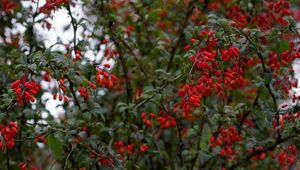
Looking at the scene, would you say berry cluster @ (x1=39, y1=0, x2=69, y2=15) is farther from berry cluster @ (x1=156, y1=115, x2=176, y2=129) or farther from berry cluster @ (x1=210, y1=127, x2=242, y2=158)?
berry cluster @ (x1=210, y1=127, x2=242, y2=158)

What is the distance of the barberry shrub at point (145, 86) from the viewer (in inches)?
123

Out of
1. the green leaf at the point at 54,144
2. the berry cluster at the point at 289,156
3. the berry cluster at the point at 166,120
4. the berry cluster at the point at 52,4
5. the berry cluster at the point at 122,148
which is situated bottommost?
the berry cluster at the point at 289,156

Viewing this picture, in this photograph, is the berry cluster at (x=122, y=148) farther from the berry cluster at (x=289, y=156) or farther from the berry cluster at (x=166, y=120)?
the berry cluster at (x=289, y=156)

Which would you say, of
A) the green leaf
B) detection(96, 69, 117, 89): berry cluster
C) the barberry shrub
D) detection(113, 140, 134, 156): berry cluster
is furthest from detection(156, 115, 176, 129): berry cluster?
the green leaf

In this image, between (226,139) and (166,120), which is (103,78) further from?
(226,139)

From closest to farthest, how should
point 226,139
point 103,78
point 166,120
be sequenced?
point 103,78 → point 166,120 → point 226,139

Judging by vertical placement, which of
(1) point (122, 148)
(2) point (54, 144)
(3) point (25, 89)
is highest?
(3) point (25, 89)

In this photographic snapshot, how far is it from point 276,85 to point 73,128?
1.52 meters

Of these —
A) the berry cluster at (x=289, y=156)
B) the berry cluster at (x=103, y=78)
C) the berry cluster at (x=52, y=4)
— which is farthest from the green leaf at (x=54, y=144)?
the berry cluster at (x=289, y=156)

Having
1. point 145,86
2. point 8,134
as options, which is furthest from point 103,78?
point 145,86

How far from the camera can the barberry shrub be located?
10.2 feet

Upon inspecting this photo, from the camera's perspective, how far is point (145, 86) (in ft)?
13.7

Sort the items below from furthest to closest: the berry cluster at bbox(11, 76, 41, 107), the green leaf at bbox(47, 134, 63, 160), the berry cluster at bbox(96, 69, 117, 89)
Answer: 1. the green leaf at bbox(47, 134, 63, 160)
2. the berry cluster at bbox(96, 69, 117, 89)
3. the berry cluster at bbox(11, 76, 41, 107)

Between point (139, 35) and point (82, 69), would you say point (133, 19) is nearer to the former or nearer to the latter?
point (139, 35)
